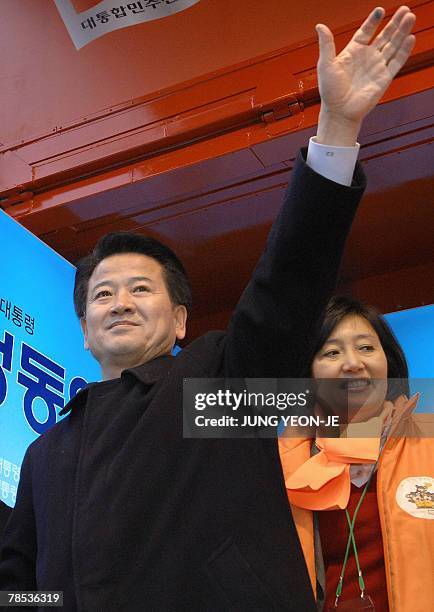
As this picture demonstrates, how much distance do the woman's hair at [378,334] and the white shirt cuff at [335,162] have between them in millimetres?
723

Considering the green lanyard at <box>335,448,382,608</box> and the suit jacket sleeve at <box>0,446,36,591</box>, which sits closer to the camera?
the suit jacket sleeve at <box>0,446,36,591</box>

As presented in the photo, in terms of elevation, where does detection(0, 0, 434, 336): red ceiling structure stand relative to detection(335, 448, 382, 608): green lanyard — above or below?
above

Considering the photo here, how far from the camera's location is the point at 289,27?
8.08 ft

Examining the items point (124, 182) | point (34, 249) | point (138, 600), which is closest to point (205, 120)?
point (124, 182)

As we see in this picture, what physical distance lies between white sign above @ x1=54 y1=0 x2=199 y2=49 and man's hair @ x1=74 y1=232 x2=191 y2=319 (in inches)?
38.2

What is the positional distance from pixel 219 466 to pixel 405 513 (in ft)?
1.58

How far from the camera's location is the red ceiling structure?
2.42 meters

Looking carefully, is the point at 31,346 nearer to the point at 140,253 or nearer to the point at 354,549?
the point at 140,253

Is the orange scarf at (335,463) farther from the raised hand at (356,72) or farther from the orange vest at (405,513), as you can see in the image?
the raised hand at (356,72)

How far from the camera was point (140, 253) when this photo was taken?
1905 mm

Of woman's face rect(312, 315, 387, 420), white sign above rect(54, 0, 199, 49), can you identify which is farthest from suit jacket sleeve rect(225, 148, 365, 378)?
white sign above rect(54, 0, 199, 49)

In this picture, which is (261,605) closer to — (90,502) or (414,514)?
(90,502)

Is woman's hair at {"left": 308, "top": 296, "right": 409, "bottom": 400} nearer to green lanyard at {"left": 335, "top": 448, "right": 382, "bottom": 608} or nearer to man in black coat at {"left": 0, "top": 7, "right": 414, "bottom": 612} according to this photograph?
green lanyard at {"left": 335, "top": 448, "right": 382, "bottom": 608}

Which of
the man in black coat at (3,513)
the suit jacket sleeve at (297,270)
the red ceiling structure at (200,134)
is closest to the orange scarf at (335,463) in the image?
the suit jacket sleeve at (297,270)
